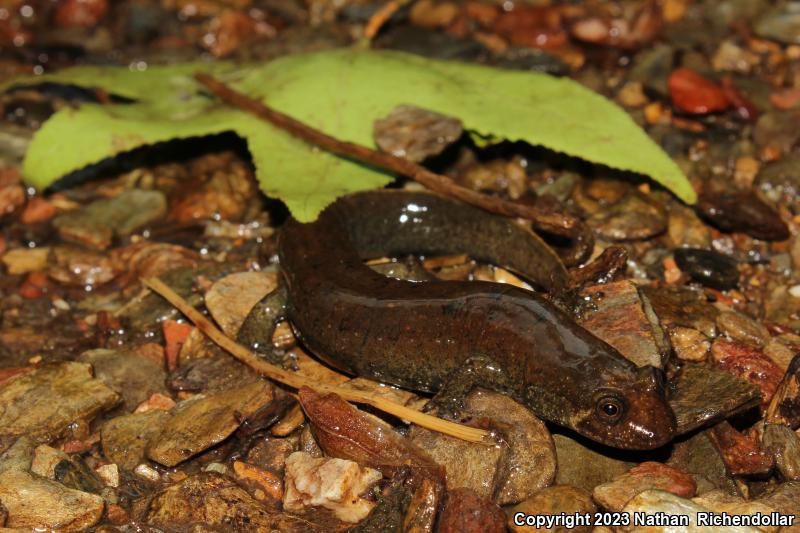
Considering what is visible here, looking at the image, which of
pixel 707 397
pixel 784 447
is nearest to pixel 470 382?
pixel 707 397

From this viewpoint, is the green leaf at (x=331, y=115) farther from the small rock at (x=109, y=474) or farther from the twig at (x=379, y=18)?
the small rock at (x=109, y=474)

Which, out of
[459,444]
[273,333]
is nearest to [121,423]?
[273,333]

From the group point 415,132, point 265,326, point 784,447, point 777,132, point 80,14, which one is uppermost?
point 415,132

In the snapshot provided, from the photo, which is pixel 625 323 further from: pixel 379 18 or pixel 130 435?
pixel 379 18

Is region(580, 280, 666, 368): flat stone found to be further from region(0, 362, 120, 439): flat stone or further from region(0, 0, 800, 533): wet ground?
region(0, 362, 120, 439): flat stone

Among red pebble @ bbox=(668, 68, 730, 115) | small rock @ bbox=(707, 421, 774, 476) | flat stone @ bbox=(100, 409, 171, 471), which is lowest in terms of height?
flat stone @ bbox=(100, 409, 171, 471)

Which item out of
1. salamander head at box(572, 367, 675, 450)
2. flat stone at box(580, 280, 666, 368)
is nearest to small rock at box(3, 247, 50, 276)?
flat stone at box(580, 280, 666, 368)

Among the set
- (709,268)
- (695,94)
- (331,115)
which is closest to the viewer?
(709,268)
